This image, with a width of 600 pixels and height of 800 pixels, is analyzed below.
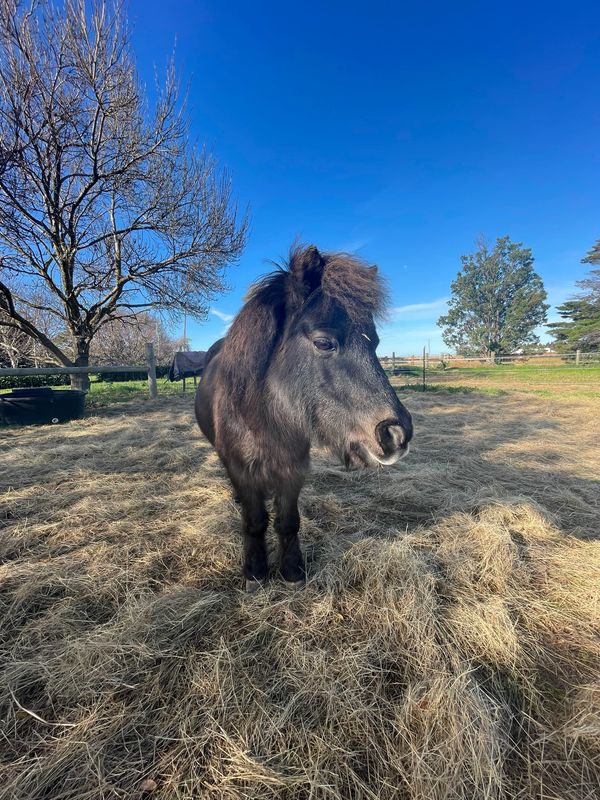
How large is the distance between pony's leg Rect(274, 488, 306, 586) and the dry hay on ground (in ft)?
0.47

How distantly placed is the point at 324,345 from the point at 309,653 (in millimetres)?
1629

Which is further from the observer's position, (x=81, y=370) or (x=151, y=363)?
(x=151, y=363)

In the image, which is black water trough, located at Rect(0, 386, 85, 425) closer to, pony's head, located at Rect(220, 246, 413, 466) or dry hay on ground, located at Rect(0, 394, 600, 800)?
dry hay on ground, located at Rect(0, 394, 600, 800)

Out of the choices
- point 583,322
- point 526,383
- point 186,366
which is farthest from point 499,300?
point 186,366

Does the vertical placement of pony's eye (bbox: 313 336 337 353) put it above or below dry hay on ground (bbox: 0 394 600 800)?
above

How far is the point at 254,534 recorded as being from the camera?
222cm

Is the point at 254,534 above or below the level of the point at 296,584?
above

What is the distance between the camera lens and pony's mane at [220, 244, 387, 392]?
72.4 inches

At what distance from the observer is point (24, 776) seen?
1076 mm

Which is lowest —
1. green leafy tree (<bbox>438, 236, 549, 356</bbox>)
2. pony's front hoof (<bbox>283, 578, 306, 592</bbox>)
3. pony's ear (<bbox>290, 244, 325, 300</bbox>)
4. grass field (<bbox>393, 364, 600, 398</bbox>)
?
pony's front hoof (<bbox>283, 578, 306, 592</bbox>)

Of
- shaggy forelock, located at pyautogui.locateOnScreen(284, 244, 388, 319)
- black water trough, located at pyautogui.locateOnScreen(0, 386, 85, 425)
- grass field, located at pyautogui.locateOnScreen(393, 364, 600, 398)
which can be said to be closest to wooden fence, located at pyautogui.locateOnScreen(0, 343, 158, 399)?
black water trough, located at pyautogui.locateOnScreen(0, 386, 85, 425)

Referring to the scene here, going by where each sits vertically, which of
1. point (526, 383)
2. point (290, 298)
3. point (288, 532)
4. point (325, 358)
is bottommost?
point (288, 532)

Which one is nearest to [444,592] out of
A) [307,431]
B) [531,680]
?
[531,680]

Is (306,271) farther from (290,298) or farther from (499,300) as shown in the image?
(499,300)
